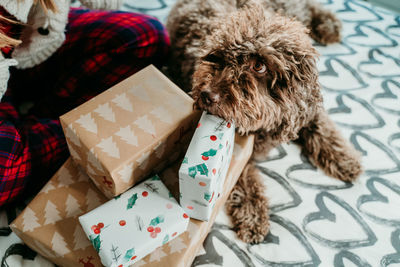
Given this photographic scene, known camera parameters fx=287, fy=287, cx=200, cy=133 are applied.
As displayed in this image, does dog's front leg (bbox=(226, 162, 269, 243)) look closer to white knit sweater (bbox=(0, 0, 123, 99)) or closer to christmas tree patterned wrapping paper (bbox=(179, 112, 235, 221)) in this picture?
christmas tree patterned wrapping paper (bbox=(179, 112, 235, 221))

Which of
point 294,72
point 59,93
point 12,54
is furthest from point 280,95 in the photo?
point 12,54

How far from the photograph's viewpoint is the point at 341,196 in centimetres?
130

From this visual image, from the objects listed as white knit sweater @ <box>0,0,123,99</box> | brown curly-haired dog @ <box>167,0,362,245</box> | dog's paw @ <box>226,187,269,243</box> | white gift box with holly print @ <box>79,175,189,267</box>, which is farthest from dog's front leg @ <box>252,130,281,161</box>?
white knit sweater @ <box>0,0,123,99</box>

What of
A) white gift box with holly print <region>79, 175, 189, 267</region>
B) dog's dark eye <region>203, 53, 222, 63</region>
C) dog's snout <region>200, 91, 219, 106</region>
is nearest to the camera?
white gift box with holly print <region>79, 175, 189, 267</region>

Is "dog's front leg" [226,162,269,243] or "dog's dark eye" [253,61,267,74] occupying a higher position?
"dog's dark eye" [253,61,267,74]

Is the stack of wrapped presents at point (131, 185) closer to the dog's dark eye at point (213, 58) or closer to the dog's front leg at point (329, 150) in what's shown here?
the dog's dark eye at point (213, 58)

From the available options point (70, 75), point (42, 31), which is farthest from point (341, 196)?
point (42, 31)

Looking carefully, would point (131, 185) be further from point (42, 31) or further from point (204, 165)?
point (42, 31)

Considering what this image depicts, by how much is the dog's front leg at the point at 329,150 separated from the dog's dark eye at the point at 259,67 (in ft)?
1.83

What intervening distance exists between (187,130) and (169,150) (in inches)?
3.9

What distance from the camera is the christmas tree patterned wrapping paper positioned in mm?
830

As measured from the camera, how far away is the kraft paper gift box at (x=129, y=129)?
0.87 m

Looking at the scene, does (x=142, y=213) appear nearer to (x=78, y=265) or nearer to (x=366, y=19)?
(x=78, y=265)

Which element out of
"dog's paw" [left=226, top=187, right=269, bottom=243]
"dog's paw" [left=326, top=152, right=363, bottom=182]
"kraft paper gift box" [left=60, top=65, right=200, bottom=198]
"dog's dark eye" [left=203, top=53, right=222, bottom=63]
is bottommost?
"dog's paw" [left=226, top=187, right=269, bottom=243]
